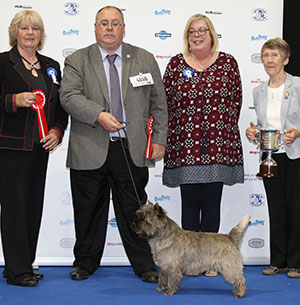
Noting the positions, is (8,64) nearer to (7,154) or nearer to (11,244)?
(7,154)

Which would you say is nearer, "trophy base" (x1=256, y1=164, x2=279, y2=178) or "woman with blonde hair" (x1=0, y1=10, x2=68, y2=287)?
"woman with blonde hair" (x1=0, y1=10, x2=68, y2=287)

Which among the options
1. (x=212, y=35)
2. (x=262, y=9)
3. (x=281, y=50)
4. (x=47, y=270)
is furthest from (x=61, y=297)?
(x=262, y=9)

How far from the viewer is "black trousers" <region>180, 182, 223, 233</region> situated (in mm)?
3467

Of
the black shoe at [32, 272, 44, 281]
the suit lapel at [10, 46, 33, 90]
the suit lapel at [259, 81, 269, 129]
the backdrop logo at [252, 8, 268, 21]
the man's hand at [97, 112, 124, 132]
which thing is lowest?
the black shoe at [32, 272, 44, 281]

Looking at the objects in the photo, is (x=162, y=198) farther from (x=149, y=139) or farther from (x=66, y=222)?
(x=149, y=139)

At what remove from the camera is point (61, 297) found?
294 cm

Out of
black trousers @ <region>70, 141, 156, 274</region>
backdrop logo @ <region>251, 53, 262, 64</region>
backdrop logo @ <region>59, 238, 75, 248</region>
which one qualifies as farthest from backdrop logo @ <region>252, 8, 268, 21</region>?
backdrop logo @ <region>59, 238, 75, 248</region>

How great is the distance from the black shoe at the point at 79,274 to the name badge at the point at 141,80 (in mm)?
1379

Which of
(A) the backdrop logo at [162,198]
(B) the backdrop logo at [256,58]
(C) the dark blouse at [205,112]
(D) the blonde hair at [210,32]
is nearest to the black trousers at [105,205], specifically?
(C) the dark blouse at [205,112]

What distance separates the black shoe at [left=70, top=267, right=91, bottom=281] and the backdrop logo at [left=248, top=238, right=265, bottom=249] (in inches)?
60.6

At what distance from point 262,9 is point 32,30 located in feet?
6.62

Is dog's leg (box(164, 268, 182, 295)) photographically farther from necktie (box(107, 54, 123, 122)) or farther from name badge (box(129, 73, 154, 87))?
name badge (box(129, 73, 154, 87))

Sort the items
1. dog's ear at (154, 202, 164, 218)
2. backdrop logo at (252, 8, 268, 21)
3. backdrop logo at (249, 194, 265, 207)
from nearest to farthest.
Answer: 1. dog's ear at (154, 202, 164, 218)
2. backdrop logo at (252, 8, 268, 21)
3. backdrop logo at (249, 194, 265, 207)

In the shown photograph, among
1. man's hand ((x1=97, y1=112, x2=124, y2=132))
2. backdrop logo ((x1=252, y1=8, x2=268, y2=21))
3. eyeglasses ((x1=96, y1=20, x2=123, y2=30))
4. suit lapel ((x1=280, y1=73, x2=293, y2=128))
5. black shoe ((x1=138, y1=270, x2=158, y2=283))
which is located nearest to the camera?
man's hand ((x1=97, y1=112, x2=124, y2=132))
